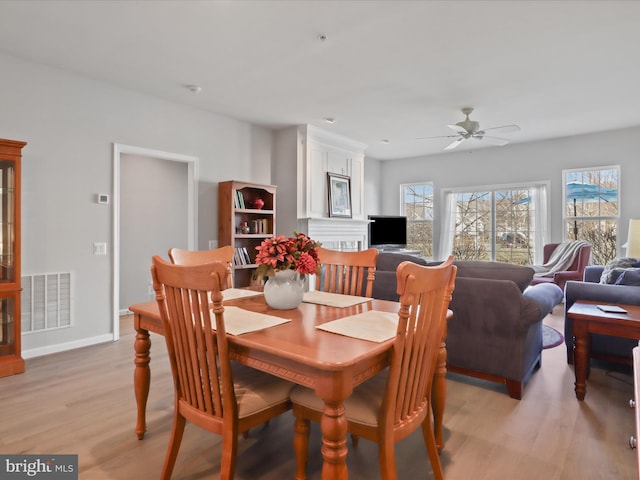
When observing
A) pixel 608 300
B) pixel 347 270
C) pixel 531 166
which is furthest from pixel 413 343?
pixel 531 166

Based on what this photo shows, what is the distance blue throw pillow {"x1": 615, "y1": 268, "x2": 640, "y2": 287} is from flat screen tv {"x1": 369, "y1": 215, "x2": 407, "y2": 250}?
4.41 m

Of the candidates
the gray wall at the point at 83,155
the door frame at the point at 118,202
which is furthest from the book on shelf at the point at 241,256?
the door frame at the point at 118,202

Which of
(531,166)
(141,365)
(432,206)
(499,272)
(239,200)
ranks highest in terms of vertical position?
(531,166)

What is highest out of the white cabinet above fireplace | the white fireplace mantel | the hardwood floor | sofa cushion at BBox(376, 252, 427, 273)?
the white cabinet above fireplace

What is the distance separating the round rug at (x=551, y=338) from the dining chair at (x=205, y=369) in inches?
126

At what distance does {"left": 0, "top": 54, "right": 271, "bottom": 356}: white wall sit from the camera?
11.3 feet

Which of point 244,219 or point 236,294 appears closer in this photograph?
point 236,294

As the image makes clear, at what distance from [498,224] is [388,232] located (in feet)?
6.46

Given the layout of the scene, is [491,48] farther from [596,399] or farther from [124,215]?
[124,215]

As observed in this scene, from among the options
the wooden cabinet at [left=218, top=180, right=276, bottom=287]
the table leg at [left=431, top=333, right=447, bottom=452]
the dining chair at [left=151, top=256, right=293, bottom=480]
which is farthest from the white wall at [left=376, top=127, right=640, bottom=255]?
the dining chair at [left=151, top=256, right=293, bottom=480]

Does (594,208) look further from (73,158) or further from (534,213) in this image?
(73,158)

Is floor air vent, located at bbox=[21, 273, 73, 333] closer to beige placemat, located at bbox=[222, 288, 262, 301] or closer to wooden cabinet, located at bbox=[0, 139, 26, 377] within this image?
wooden cabinet, located at bbox=[0, 139, 26, 377]

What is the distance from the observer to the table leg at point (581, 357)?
2.59 meters

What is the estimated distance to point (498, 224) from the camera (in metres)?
7.02
